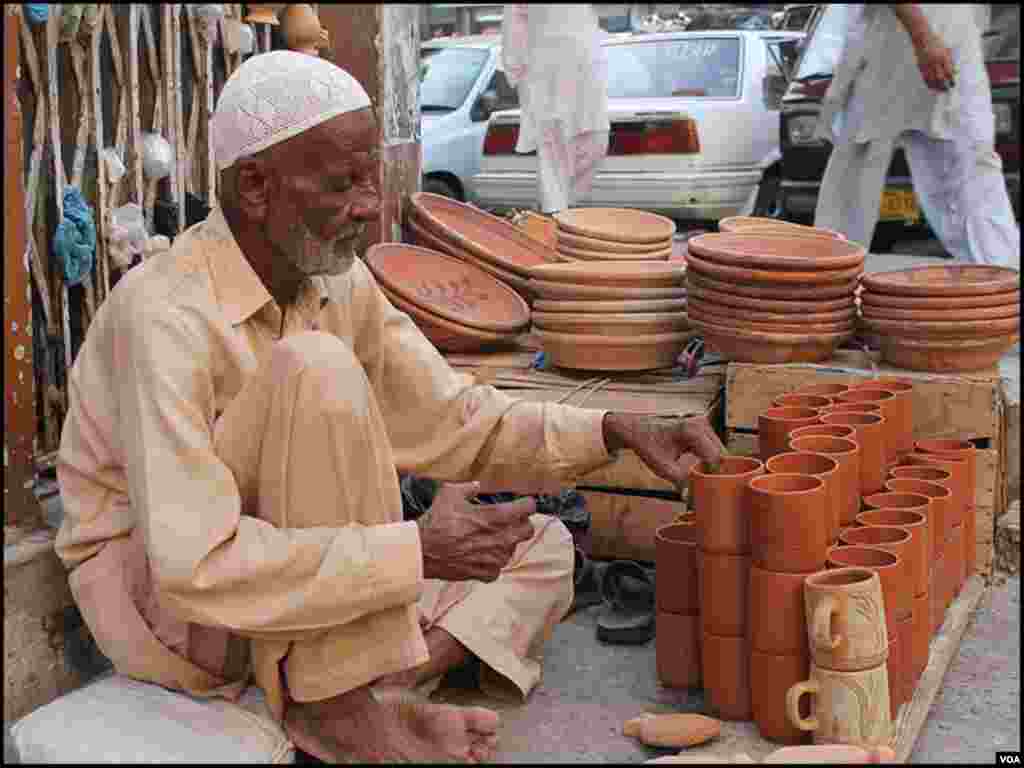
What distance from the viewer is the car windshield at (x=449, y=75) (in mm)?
10086

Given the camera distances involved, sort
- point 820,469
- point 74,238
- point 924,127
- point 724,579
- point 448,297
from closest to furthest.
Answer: point 724,579 → point 820,469 → point 74,238 → point 448,297 → point 924,127

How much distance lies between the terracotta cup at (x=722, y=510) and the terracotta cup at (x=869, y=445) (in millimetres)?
533

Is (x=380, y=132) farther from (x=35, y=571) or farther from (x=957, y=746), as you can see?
(x=957, y=746)

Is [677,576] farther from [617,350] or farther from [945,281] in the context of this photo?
[945,281]

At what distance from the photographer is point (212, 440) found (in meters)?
2.39

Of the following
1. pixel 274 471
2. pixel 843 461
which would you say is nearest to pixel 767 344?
pixel 843 461

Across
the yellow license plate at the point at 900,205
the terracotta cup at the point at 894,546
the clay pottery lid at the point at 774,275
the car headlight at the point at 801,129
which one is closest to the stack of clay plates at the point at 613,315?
the clay pottery lid at the point at 774,275

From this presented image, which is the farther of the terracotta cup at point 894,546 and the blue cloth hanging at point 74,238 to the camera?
the blue cloth hanging at point 74,238

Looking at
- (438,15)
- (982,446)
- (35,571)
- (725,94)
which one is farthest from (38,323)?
(438,15)

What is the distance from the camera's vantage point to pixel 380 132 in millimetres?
4922

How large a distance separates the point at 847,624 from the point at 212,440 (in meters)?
1.20

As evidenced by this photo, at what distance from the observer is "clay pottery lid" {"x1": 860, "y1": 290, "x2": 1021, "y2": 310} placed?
3.94 m

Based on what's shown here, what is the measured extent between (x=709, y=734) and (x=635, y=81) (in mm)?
7331

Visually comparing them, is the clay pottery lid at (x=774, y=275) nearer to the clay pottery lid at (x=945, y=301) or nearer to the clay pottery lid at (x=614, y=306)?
the clay pottery lid at (x=945, y=301)
